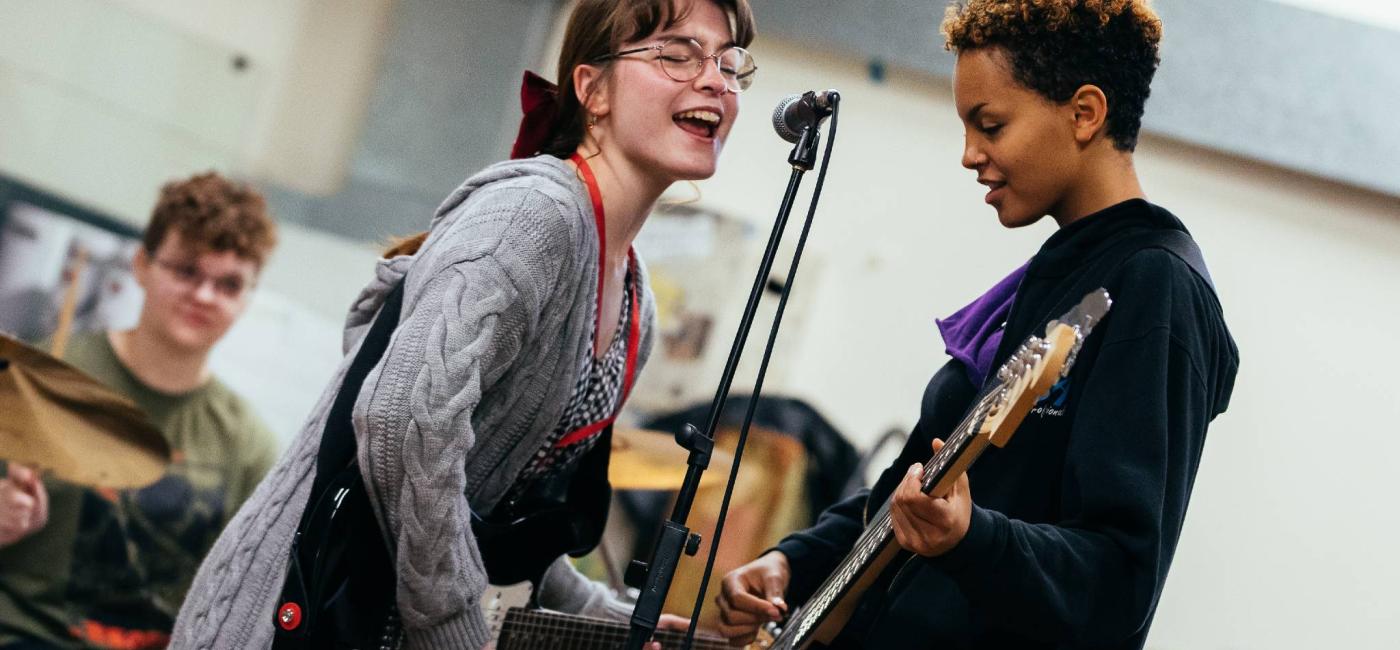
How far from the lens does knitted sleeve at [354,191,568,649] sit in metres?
1.61

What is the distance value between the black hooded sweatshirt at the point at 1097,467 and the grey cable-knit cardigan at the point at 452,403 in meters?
0.59

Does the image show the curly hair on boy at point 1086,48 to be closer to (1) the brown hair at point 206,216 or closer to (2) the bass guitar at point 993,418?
(2) the bass guitar at point 993,418

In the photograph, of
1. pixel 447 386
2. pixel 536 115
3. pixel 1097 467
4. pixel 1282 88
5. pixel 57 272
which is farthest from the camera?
pixel 1282 88

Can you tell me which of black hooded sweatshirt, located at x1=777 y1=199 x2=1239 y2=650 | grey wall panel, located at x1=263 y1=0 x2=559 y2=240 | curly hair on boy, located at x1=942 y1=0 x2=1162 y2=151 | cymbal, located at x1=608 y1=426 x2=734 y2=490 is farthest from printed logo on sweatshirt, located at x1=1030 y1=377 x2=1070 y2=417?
grey wall panel, located at x1=263 y1=0 x2=559 y2=240

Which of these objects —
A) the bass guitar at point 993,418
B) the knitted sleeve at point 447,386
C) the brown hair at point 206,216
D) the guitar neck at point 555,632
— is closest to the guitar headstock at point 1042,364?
the bass guitar at point 993,418

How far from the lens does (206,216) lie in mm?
3994

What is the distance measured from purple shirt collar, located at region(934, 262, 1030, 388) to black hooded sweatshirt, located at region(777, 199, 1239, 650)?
0.12 meters

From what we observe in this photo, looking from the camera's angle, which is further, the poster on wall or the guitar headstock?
the poster on wall

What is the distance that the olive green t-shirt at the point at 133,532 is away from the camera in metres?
3.61

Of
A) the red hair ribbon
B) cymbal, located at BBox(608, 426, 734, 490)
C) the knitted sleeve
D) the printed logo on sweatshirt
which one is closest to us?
the printed logo on sweatshirt

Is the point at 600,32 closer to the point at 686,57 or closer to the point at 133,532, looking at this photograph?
the point at 686,57

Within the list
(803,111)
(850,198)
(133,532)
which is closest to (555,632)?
(803,111)

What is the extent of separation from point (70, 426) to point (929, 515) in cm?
200

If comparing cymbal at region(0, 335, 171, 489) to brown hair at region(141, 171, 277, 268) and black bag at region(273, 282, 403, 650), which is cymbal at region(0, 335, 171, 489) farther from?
brown hair at region(141, 171, 277, 268)
